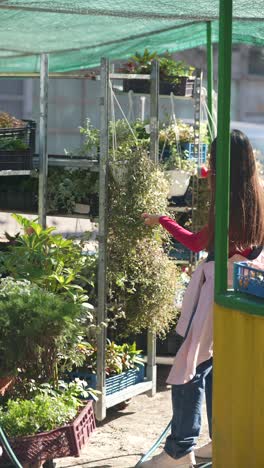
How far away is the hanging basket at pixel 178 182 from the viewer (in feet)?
21.3

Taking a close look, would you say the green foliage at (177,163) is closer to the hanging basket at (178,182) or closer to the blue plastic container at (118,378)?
the hanging basket at (178,182)

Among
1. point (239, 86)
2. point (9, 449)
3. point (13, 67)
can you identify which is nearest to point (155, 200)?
point (9, 449)

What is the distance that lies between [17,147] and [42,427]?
83.7 inches

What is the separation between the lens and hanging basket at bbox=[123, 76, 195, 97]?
270 inches

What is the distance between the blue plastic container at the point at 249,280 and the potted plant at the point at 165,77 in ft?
10.5

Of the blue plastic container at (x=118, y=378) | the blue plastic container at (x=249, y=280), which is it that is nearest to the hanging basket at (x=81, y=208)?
the blue plastic container at (x=118, y=378)

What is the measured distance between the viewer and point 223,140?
12.1ft

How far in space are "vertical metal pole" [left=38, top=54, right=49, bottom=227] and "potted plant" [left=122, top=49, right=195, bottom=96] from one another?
3.22 ft

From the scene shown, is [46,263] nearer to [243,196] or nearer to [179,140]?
[243,196]

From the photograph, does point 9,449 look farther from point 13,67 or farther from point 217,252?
point 13,67

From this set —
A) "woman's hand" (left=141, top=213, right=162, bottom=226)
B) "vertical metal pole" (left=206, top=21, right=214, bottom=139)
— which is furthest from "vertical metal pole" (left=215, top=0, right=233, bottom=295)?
"vertical metal pole" (left=206, top=21, right=214, bottom=139)

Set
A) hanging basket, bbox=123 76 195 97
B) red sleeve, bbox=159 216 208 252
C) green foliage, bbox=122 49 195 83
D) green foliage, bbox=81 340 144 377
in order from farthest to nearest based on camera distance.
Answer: green foliage, bbox=122 49 195 83 → hanging basket, bbox=123 76 195 97 → green foliage, bbox=81 340 144 377 → red sleeve, bbox=159 216 208 252

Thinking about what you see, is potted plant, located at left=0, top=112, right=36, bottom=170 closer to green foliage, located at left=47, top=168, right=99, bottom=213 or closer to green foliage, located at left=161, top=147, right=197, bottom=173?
green foliage, located at left=47, top=168, right=99, bottom=213

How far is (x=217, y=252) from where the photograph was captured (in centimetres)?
375
